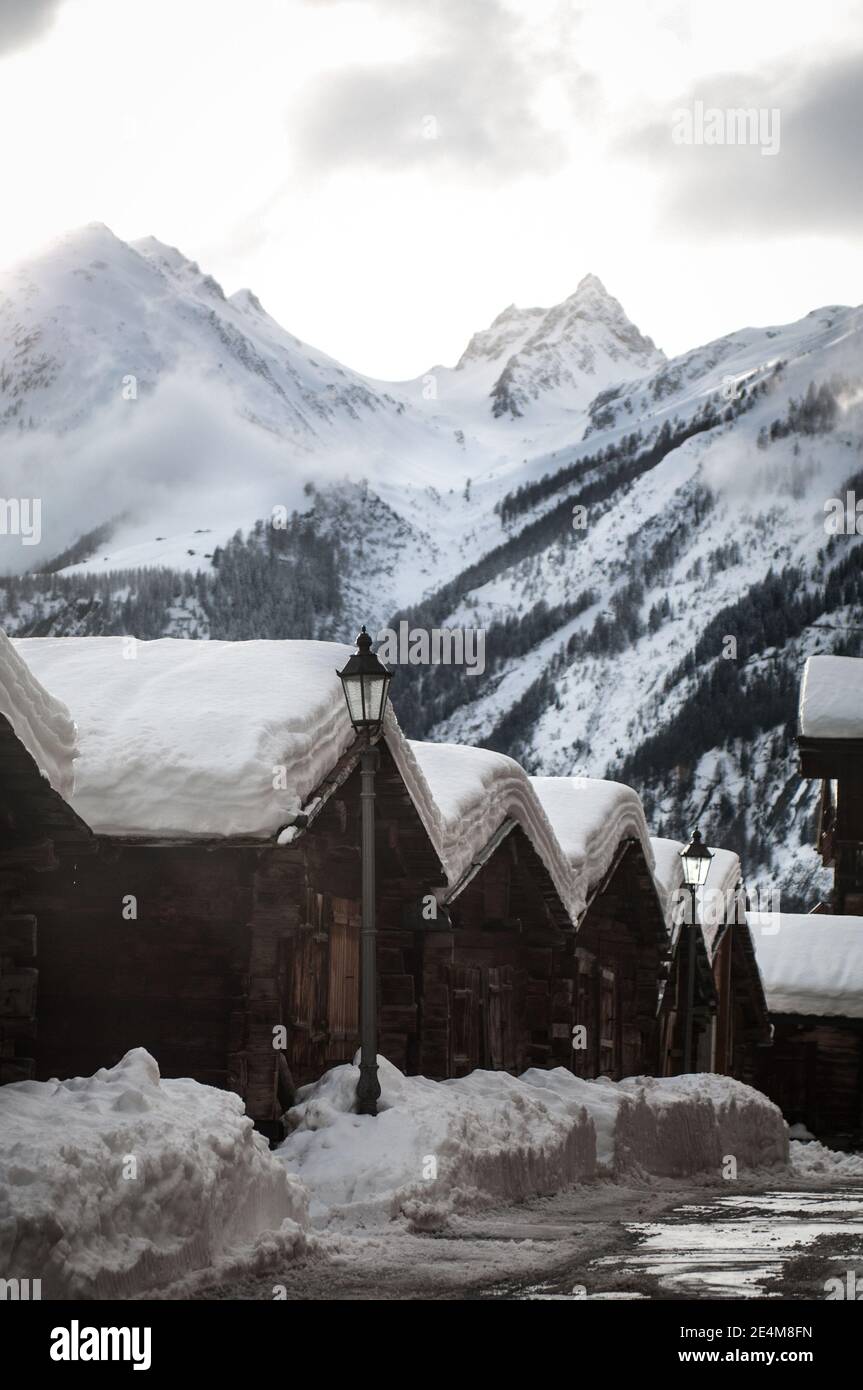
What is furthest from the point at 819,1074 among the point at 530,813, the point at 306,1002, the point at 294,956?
the point at 294,956

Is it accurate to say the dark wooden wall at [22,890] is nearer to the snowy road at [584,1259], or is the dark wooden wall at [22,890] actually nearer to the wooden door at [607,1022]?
the snowy road at [584,1259]

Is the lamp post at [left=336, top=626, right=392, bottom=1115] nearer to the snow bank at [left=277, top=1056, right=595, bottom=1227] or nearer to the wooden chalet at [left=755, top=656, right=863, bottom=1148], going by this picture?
the snow bank at [left=277, top=1056, right=595, bottom=1227]

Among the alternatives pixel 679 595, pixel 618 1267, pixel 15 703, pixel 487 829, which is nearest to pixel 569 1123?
pixel 487 829

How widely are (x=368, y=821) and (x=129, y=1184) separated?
5253mm

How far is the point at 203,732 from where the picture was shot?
1382cm

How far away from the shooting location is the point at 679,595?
197 meters

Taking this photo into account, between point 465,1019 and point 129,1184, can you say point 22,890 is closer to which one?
point 129,1184

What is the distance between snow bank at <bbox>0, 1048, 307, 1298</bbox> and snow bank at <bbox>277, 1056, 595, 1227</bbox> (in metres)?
1.64

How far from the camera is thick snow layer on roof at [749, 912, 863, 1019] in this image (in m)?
33.2

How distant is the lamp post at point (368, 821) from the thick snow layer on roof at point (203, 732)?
58 cm

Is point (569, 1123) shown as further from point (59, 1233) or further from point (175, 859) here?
point (59, 1233)

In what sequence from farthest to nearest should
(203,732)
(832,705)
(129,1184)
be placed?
(832,705)
(203,732)
(129,1184)

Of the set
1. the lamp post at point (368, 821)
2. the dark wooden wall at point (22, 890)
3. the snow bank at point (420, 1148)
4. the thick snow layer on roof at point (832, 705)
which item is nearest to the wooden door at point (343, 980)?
the snow bank at point (420, 1148)

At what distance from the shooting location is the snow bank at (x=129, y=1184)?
7250mm
